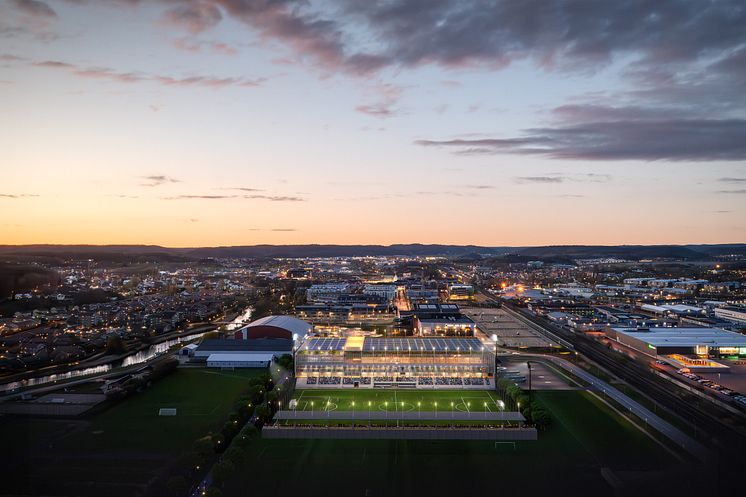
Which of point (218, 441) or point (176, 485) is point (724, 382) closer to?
point (218, 441)

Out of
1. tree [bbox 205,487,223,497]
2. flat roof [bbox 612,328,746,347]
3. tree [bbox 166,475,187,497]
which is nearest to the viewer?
tree [bbox 205,487,223,497]

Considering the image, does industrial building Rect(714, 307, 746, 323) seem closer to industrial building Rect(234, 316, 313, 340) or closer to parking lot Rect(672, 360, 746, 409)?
parking lot Rect(672, 360, 746, 409)

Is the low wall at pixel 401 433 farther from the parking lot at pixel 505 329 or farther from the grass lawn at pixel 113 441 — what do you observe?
the parking lot at pixel 505 329

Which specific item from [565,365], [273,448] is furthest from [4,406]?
[565,365]

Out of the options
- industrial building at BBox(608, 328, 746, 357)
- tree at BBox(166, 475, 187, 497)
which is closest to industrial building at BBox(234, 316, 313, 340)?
tree at BBox(166, 475, 187, 497)

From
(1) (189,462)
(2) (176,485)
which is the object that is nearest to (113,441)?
(1) (189,462)

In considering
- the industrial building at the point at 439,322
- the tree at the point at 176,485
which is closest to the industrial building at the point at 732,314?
the industrial building at the point at 439,322

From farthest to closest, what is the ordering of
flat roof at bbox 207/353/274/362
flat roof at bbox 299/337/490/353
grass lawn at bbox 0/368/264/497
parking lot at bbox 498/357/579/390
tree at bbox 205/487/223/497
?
flat roof at bbox 207/353/274/362
flat roof at bbox 299/337/490/353
parking lot at bbox 498/357/579/390
grass lawn at bbox 0/368/264/497
tree at bbox 205/487/223/497
